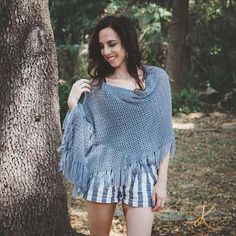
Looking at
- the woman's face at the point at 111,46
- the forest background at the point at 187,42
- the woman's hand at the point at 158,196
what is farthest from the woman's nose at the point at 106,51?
the forest background at the point at 187,42

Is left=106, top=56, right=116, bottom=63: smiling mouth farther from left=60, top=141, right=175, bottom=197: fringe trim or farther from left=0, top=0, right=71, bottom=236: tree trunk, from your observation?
left=0, top=0, right=71, bottom=236: tree trunk

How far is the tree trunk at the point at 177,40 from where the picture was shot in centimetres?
1037

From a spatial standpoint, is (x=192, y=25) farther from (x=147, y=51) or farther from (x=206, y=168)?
(x=206, y=168)

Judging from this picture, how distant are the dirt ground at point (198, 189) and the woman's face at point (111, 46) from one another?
2.14m

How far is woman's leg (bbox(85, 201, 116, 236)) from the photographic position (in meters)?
2.65

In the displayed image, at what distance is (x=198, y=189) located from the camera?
221 inches

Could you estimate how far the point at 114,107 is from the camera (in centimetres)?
265

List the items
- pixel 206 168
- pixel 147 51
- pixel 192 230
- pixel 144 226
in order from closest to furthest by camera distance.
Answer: pixel 144 226 < pixel 192 230 < pixel 206 168 < pixel 147 51

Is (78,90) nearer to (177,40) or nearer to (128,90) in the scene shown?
(128,90)

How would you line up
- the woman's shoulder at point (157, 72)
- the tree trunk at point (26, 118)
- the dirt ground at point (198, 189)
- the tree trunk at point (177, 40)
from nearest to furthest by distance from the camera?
the woman's shoulder at point (157, 72)
the tree trunk at point (26, 118)
the dirt ground at point (198, 189)
the tree trunk at point (177, 40)

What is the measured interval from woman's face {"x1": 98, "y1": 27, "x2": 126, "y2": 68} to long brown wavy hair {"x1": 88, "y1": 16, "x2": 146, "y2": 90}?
21 mm

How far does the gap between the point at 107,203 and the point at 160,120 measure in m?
0.53

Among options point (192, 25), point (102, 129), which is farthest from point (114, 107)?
point (192, 25)

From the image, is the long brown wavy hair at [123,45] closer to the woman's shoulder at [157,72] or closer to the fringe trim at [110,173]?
the woman's shoulder at [157,72]
